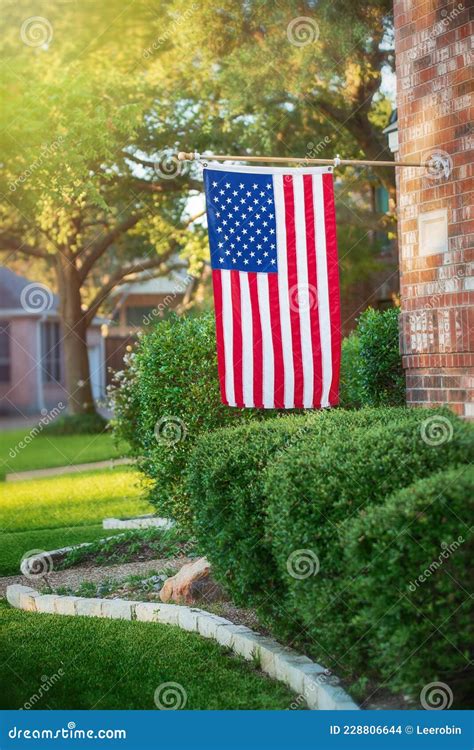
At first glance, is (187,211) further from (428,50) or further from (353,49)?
(428,50)

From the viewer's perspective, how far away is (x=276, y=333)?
685 centimetres

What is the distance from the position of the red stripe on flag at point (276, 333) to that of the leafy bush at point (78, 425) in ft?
66.8

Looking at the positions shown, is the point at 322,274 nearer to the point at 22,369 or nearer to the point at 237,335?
the point at 237,335

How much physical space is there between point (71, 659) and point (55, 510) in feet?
25.9

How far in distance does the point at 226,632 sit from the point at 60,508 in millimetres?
8189

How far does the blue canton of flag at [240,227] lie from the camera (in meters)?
6.80

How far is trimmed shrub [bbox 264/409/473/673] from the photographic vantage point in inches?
193

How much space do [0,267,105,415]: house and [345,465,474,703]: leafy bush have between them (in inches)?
1311

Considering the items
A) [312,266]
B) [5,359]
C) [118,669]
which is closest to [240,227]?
[312,266]

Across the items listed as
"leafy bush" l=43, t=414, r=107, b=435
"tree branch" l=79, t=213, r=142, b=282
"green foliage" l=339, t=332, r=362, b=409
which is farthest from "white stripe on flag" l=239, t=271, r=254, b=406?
"leafy bush" l=43, t=414, r=107, b=435

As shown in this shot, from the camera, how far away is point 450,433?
210 inches

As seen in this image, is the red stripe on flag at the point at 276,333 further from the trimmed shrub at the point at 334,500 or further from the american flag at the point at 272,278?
the trimmed shrub at the point at 334,500

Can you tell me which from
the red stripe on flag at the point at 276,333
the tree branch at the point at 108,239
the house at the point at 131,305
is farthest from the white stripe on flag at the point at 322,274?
the house at the point at 131,305

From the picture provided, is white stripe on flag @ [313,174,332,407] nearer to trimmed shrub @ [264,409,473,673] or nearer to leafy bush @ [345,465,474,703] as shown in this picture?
trimmed shrub @ [264,409,473,673]
